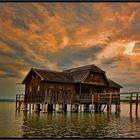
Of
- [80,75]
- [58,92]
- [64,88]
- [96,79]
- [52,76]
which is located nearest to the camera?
[52,76]

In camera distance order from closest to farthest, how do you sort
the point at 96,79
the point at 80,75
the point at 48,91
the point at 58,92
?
the point at 48,91 → the point at 58,92 → the point at 80,75 → the point at 96,79

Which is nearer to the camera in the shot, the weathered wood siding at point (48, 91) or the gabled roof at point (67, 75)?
the gabled roof at point (67, 75)

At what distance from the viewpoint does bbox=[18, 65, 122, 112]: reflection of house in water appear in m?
37.3

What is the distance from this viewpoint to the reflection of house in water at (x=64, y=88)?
3731 centimetres

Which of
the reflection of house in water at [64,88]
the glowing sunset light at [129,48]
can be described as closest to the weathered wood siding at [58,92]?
the reflection of house in water at [64,88]

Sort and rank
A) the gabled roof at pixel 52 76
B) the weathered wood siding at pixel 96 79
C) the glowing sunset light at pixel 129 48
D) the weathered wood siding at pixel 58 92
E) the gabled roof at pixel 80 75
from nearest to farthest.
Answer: the gabled roof at pixel 52 76 < the glowing sunset light at pixel 129 48 < the weathered wood siding at pixel 58 92 < the gabled roof at pixel 80 75 < the weathered wood siding at pixel 96 79

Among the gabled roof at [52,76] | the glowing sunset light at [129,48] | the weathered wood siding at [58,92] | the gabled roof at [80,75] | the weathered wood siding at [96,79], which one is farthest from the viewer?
the weathered wood siding at [96,79]

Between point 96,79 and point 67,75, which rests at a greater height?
point 67,75

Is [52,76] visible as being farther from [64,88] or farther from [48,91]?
[64,88]

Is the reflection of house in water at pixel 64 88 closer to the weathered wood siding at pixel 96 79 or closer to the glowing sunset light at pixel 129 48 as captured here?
the weathered wood siding at pixel 96 79

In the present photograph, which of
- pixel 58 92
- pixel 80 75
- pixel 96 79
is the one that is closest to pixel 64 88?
pixel 58 92

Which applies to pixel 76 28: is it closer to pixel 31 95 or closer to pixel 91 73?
pixel 91 73

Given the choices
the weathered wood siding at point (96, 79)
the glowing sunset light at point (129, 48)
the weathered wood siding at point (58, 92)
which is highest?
the glowing sunset light at point (129, 48)

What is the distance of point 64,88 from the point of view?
127 ft
